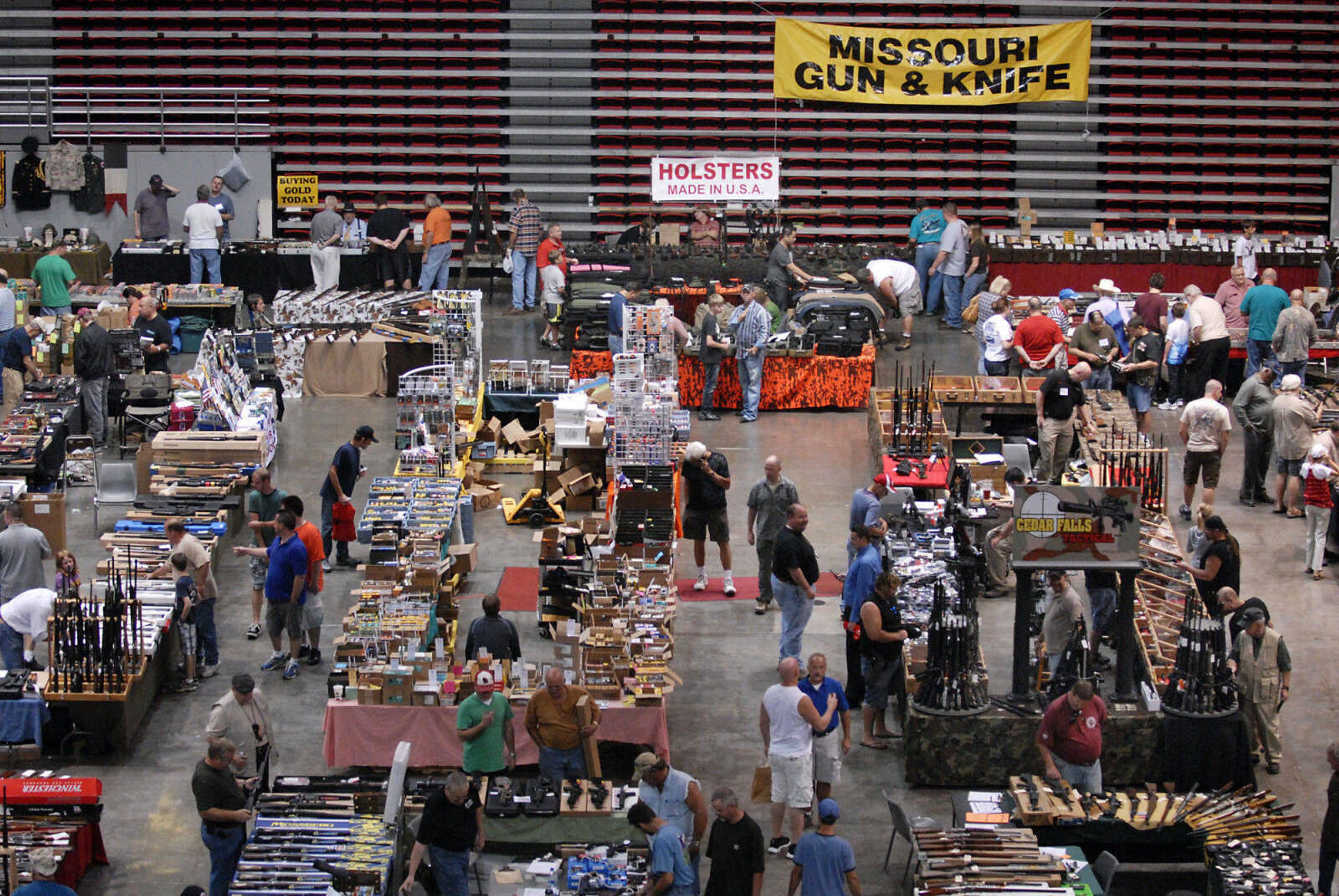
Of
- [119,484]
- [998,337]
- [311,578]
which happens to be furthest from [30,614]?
[998,337]

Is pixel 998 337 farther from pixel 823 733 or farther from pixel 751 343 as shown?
pixel 823 733

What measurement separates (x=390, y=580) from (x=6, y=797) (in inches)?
144

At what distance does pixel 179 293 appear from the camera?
2397 centimetres

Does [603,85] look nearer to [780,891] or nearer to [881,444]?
[881,444]

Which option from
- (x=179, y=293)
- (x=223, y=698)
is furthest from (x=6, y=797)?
(x=179, y=293)

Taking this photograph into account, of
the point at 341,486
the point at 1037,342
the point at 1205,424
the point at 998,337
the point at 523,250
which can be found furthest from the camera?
the point at 523,250

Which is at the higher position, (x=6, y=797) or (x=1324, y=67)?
(x=1324, y=67)

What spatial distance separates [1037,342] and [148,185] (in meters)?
12.9

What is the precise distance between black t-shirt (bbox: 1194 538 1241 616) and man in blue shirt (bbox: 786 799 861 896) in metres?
5.06

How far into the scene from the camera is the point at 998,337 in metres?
20.7

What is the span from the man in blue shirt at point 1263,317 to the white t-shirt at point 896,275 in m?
4.26

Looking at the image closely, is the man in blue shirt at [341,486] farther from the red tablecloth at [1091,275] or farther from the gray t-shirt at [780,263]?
the red tablecloth at [1091,275]

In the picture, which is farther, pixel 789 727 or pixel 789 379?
pixel 789 379

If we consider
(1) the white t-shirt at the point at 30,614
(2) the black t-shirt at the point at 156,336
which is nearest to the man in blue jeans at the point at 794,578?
(1) the white t-shirt at the point at 30,614
